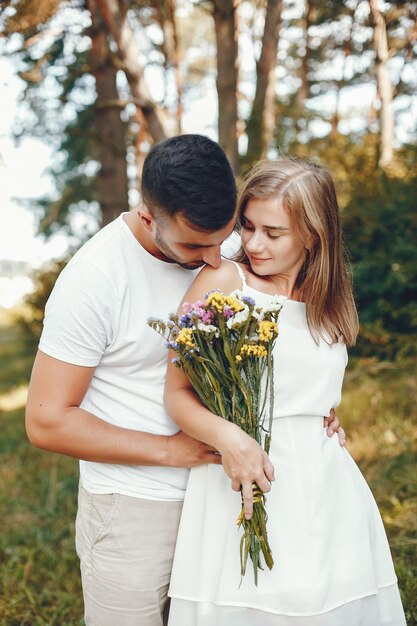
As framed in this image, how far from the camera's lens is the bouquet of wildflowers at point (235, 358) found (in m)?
1.78

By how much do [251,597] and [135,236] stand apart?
1.22m

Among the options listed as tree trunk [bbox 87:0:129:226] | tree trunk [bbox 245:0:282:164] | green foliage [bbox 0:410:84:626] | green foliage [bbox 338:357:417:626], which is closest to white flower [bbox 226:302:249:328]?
green foliage [bbox 338:357:417:626]

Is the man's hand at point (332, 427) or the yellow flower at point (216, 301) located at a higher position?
the yellow flower at point (216, 301)

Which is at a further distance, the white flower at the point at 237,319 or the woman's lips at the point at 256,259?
the woman's lips at the point at 256,259

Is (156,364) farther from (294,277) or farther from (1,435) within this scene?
(1,435)

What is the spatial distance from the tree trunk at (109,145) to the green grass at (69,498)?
2.79m

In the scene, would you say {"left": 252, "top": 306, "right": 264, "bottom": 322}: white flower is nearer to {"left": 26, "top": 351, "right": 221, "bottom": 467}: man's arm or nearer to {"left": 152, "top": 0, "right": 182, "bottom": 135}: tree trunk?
{"left": 26, "top": 351, "right": 221, "bottom": 467}: man's arm

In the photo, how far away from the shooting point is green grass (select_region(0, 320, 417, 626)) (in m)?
3.58

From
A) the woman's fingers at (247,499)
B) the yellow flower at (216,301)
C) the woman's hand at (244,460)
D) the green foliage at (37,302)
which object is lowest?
the green foliage at (37,302)

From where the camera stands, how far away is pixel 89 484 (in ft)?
7.36

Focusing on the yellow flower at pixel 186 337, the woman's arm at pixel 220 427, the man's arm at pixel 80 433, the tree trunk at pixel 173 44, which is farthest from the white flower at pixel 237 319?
the tree trunk at pixel 173 44

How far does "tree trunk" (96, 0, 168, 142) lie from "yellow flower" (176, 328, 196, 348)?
14.7ft

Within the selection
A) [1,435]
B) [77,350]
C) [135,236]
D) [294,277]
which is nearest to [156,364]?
[77,350]

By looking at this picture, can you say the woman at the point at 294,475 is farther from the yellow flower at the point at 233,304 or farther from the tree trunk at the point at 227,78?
the tree trunk at the point at 227,78
